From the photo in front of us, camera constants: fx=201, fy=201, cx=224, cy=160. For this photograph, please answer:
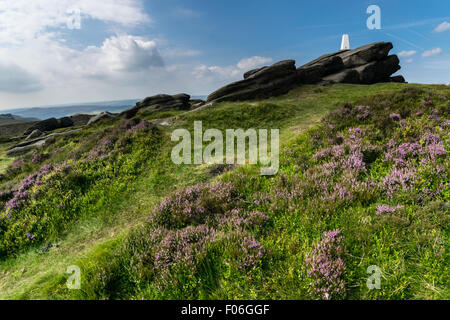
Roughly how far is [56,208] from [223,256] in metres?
7.57

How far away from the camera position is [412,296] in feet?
9.27

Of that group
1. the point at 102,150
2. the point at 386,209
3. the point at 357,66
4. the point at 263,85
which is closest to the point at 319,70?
the point at 357,66

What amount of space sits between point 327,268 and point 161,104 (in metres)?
40.9

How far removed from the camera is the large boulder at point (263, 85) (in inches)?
1137

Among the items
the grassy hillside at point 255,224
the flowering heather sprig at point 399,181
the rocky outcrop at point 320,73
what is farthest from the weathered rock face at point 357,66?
the flowering heather sprig at point 399,181

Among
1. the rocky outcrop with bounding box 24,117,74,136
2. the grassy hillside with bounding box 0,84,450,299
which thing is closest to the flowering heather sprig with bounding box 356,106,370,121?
the grassy hillside with bounding box 0,84,450,299

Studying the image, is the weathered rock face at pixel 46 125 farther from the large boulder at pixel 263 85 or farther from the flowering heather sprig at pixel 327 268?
the flowering heather sprig at pixel 327 268

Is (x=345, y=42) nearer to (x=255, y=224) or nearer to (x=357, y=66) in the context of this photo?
(x=357, y=66)

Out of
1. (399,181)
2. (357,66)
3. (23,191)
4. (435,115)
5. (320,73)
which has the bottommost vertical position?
(23,191)

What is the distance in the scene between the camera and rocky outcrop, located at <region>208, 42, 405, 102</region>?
97.2 ft

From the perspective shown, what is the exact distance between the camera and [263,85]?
30469mm

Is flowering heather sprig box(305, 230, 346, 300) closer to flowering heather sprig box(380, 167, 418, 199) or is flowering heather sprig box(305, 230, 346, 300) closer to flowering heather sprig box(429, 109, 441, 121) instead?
flowering heather sprig box(380, 167, 418, 199)
